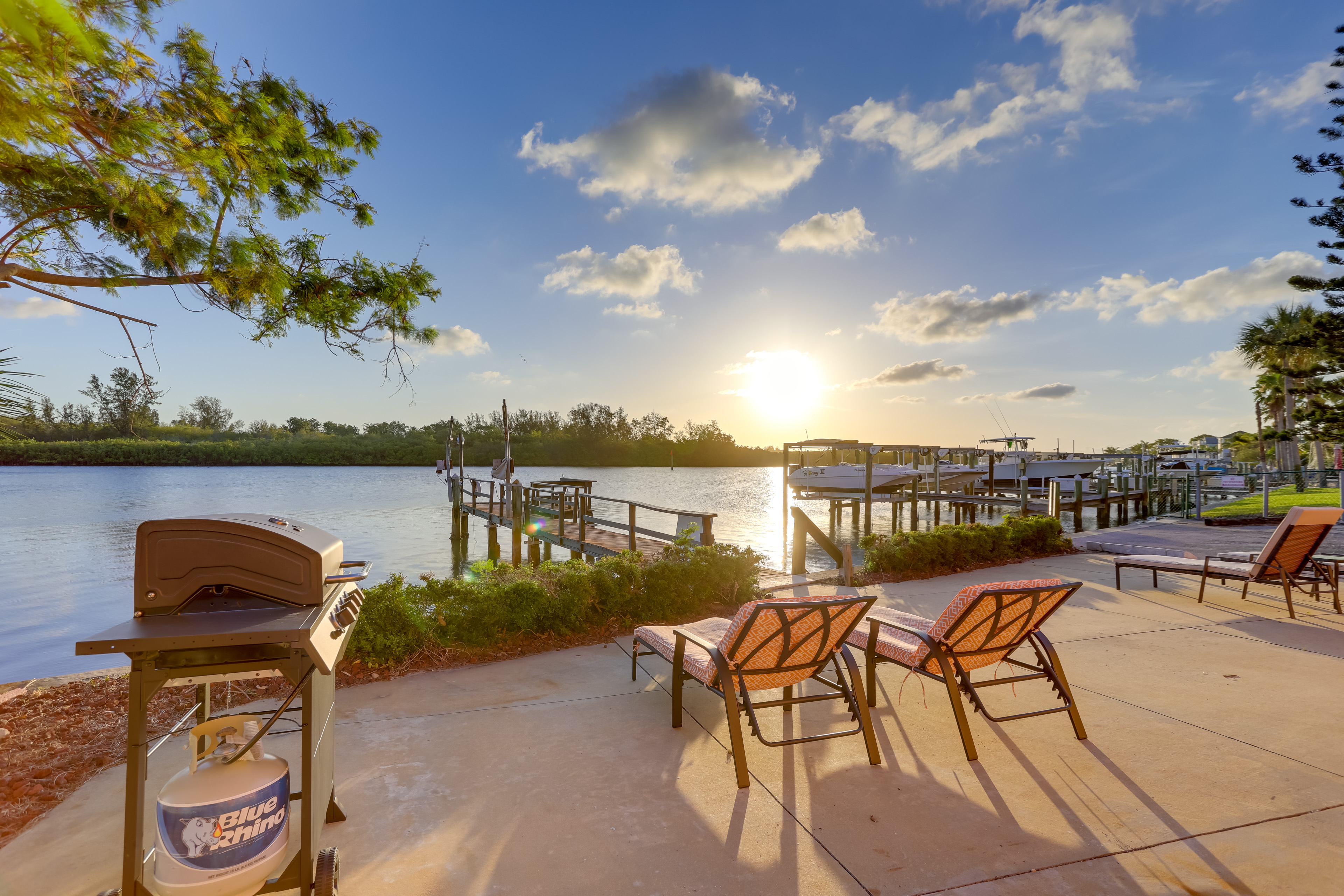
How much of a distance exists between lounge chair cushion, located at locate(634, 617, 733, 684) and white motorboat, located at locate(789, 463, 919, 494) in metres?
20.6

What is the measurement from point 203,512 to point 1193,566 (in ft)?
120

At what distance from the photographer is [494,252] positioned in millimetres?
13906

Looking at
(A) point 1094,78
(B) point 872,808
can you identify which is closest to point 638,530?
(B) point 872,808

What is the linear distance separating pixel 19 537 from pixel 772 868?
3415 centimetres

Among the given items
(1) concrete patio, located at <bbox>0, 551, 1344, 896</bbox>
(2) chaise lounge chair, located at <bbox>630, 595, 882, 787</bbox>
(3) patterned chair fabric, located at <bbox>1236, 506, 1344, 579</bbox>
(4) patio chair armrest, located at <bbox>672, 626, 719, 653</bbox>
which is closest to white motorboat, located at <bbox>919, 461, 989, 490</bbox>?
(3) patterned chair fabric, located at <bbox>1236, 506, 1344, 579</bbox>

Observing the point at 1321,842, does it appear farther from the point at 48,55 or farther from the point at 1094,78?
the point at 1094,78

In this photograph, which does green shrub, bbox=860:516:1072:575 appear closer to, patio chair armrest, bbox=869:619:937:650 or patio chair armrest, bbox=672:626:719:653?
patio chair armrest, bbox=869:619:937:650

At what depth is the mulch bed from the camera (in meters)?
2.76

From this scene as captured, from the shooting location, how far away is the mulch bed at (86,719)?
276 centimetres

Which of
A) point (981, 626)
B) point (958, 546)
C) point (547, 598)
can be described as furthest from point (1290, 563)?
point (547, 598)

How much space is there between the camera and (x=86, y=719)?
11.7 ft

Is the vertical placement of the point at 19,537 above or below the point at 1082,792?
below

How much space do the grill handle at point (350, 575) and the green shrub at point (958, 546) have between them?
684 cm

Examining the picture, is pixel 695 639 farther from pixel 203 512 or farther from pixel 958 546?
pixel 203 512
